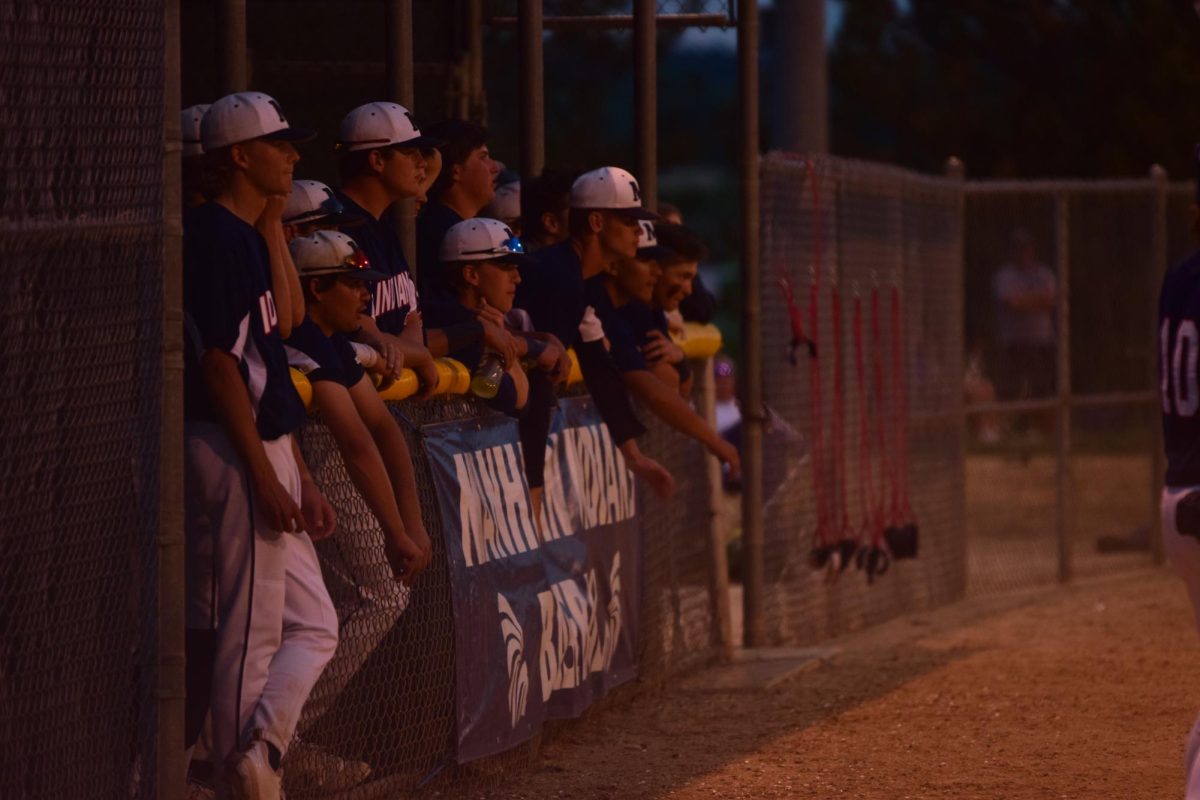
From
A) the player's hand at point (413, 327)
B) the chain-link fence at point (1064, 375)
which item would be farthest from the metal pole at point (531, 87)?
the chain-link fence at point (1064, 375)

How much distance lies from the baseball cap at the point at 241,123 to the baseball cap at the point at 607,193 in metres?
2.67

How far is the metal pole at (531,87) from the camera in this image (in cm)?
909

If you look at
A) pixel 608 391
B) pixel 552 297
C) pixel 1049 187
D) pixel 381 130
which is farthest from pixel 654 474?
pixel 1049 187

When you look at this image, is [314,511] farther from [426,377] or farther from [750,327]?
[750,327]

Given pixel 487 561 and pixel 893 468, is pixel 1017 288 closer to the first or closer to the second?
pixel 893 468

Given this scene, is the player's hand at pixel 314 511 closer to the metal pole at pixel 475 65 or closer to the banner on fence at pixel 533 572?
the banner on fence at pixel 533 572

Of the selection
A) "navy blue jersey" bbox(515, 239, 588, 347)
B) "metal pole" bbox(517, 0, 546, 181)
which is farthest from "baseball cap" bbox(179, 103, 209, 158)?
"metal pole" bbox(517, 0, 546, 181)

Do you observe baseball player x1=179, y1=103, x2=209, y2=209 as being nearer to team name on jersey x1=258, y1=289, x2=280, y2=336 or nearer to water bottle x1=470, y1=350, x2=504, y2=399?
team name on jersey x1=258, y1=289, x2=280, y2=336

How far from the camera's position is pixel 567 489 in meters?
8.41

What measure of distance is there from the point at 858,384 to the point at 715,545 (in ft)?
5.86

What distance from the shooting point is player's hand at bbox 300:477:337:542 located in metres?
6.02

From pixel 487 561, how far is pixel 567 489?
100 cm

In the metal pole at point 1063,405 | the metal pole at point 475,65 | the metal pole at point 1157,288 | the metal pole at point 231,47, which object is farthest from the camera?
the metal pole at point 1157,288

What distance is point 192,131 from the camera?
6.42m
